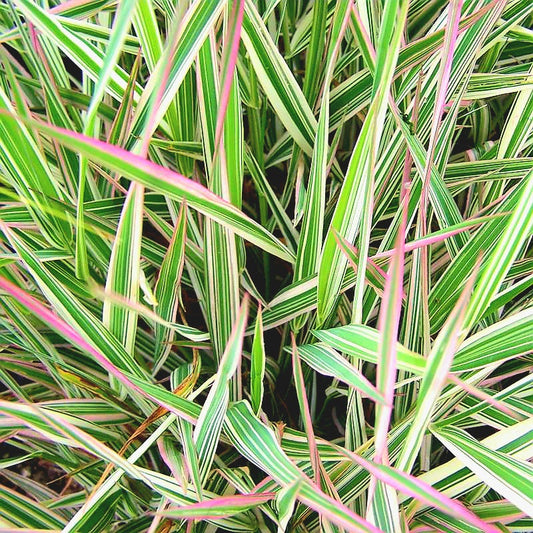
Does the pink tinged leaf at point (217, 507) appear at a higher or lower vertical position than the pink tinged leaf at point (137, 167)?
lower

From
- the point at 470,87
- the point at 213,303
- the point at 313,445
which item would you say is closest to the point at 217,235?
the point at 213,303

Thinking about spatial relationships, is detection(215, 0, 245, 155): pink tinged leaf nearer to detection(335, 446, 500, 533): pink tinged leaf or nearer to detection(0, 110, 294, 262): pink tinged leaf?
detection(0, 110, 294, 262): pink tinged leaf

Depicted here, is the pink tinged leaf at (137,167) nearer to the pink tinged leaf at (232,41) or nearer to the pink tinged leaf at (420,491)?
the pink tinged leaf at (232,41)

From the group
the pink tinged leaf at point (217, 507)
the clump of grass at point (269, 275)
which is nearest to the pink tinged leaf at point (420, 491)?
the clump of grass at point (269, 275)

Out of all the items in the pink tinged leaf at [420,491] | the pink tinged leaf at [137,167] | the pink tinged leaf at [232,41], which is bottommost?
the pink tinged leaf at [420,491]

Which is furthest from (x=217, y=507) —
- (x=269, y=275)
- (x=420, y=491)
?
(x=269, y=275)

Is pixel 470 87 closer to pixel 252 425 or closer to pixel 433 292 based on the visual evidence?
pixel 433 292

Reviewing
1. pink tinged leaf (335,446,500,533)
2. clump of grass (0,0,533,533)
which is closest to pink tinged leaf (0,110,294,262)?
clump of grass (0,0,533,533)

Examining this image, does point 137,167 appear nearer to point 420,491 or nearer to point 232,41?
point 232,41
